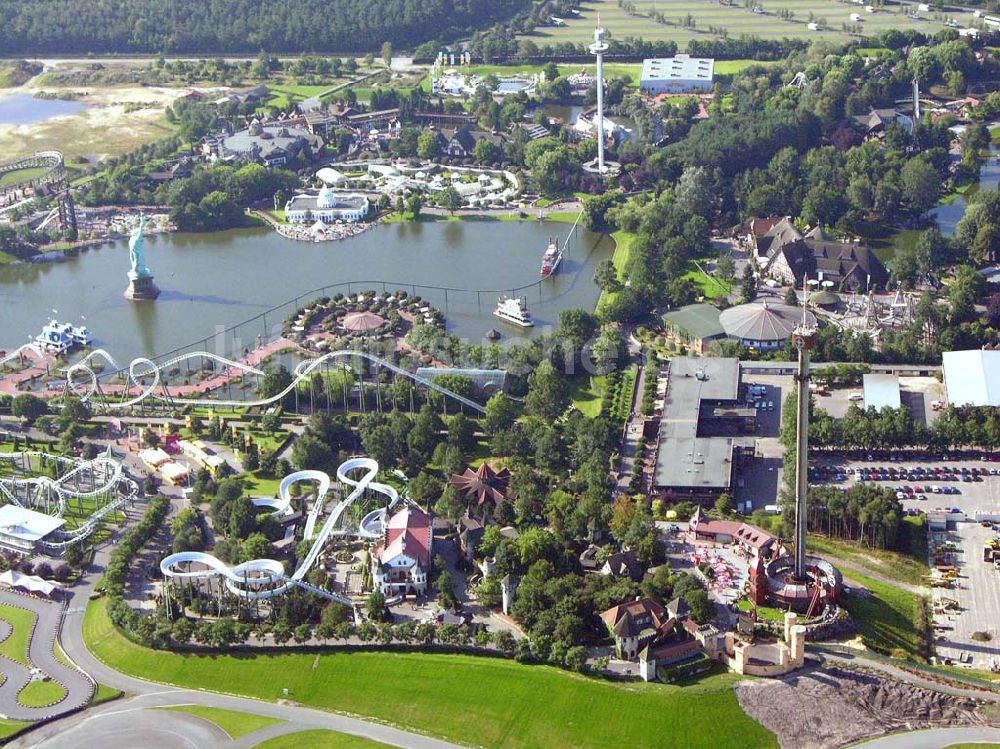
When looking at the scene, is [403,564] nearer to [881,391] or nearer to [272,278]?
[881,391]

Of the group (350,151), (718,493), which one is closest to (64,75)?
(350,151)

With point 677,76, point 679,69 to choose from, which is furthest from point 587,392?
point 679,69

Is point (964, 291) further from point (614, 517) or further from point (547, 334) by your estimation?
point (614, 517)

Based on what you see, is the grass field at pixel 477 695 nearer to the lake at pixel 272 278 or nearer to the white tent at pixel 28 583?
the white tent at pixel 28 583

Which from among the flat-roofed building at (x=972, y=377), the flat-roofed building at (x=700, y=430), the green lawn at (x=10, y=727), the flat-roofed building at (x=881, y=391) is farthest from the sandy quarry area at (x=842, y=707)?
the green lawn at (x=10, y=727)

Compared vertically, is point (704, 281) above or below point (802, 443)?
below

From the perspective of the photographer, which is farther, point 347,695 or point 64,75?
point 64,75
